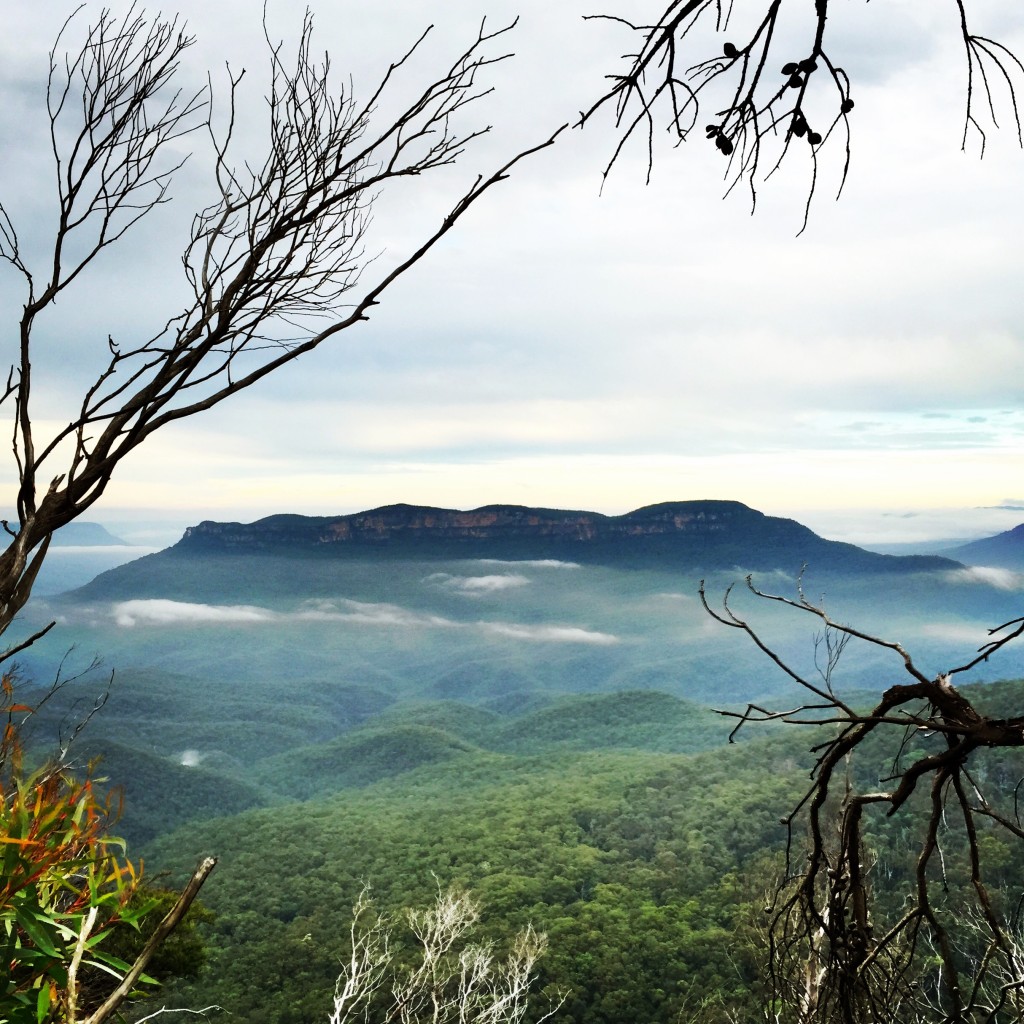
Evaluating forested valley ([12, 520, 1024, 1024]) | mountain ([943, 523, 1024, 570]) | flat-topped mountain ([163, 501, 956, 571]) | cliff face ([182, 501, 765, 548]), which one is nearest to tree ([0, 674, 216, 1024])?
forested valley ([12, 520, 1024, 1024])

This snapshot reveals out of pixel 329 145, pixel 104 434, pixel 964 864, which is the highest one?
pixel 329 145

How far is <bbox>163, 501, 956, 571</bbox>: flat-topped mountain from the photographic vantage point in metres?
119

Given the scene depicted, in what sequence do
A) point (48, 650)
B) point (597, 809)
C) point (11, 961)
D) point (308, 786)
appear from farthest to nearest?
point (48, 650), point (308, 786), point (597, 809), point (11, 961)

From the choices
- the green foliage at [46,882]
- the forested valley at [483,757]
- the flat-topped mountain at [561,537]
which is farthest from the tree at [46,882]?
the flat-topped mountain at [561,537]

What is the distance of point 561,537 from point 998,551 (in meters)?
78.5

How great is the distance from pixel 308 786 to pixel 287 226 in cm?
8064

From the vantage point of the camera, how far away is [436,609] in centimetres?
13788

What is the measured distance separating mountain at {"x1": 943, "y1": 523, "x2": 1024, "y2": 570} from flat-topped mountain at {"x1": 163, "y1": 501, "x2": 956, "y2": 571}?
826 inches

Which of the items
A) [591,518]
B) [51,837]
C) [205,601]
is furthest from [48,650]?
[51,837]

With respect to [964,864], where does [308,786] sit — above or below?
below

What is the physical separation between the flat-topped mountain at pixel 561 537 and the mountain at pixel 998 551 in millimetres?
20987

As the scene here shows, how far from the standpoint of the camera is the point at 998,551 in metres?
152

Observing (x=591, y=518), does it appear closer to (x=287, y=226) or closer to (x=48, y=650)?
(x=48, y=650)

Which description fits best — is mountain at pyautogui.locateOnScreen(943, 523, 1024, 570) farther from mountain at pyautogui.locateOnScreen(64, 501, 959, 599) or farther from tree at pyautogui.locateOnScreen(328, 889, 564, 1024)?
tree at pyautogui.locateOnScreen(328, 889, 564, 1024)
